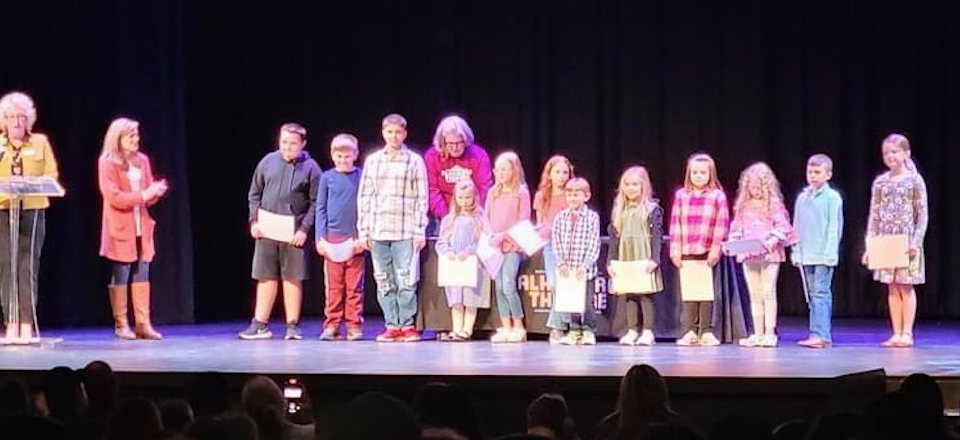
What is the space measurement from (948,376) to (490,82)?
6.40m

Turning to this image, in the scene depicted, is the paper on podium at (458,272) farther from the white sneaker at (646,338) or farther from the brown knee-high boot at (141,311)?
the brown knee-high boot at (141,311)

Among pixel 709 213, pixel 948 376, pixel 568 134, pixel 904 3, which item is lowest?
pixel 948 376

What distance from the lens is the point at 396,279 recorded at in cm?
991

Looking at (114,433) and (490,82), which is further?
(490,82)

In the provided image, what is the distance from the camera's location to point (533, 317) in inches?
403

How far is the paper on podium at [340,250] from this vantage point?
9.97 m

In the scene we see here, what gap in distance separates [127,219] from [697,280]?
408 cm

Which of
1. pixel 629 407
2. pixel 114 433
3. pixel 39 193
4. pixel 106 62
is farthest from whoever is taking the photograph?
pixel 106 62

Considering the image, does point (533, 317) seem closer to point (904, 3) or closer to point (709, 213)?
point (709, 213)

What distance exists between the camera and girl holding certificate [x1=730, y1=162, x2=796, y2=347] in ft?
31.0

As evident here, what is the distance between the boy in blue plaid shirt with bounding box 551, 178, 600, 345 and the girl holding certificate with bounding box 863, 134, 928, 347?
1.87 m

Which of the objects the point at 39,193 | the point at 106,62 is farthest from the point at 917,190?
the point at 106,62

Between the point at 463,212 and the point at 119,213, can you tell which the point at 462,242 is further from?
the point at 119,213

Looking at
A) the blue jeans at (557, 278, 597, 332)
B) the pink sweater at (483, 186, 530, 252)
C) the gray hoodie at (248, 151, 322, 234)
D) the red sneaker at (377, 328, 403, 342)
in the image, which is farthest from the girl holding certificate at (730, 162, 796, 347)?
the gray hoodie at (248, 151, 322, 234)
